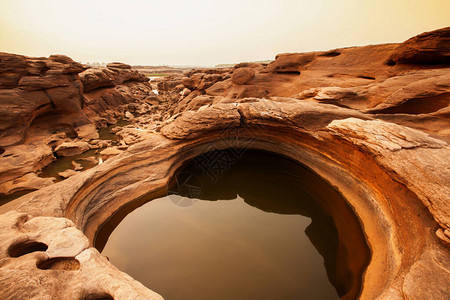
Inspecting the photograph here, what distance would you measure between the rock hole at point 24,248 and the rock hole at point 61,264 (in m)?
0.43

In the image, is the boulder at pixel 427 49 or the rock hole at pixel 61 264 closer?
the rock hole at pixel 61 264

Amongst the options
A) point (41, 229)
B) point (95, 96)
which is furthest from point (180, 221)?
point (95, 96)

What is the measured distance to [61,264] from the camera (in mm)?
2488

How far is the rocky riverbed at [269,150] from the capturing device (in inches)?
95.2

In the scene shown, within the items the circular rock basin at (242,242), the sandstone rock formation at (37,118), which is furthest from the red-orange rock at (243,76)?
the sandstone rock formation at (37,118)

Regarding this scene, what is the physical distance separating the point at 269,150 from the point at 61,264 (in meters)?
6.61

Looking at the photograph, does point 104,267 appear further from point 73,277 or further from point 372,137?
point 372,137

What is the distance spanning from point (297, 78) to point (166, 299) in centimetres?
1135

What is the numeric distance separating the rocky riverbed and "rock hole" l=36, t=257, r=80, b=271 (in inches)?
0.5

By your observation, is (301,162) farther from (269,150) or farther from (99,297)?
(99,297)

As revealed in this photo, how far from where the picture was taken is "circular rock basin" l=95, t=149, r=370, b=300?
333cm

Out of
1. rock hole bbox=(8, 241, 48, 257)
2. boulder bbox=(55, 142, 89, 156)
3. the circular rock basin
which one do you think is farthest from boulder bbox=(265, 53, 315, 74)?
rock hole bbox=(8, 241, 48, 257)

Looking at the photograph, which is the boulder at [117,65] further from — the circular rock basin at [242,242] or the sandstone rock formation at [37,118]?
the circular rock basin at [242,242]

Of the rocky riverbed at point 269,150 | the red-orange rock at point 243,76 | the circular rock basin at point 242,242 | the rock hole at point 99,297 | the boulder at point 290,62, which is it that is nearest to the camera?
the rock hole at point 99,297
